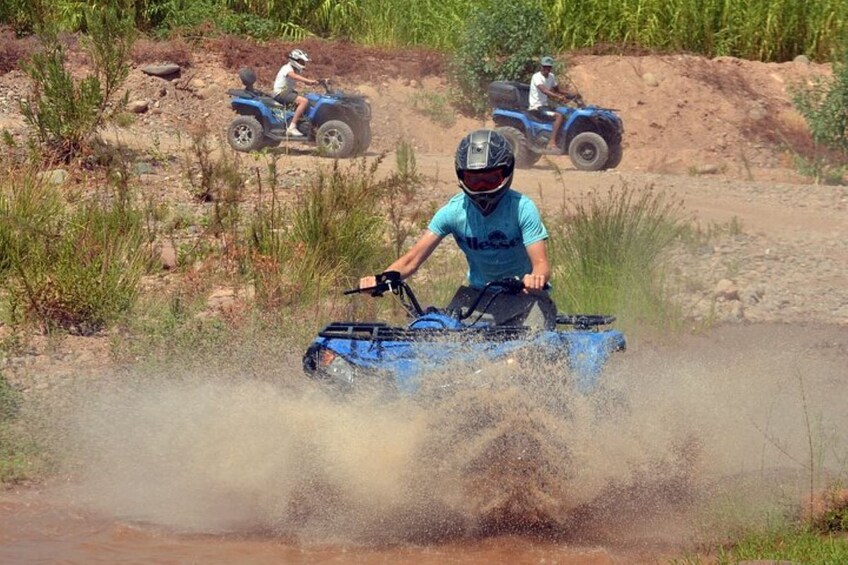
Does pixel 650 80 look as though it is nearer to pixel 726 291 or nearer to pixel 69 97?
pixel 69 97

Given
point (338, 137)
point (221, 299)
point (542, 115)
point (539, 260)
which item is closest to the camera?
point (539, 260)

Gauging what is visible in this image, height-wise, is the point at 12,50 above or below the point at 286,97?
above

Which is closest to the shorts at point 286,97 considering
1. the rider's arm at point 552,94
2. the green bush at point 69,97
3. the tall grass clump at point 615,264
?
the rider's arm at point 552,94

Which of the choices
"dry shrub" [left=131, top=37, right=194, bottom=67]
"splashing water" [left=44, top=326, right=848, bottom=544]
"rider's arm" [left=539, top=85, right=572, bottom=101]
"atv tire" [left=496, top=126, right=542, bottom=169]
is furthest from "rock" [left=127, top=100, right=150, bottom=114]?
"splashing water" [left=44, top=326, right=848, bottom=544]

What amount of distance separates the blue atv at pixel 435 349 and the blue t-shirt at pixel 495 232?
394mm

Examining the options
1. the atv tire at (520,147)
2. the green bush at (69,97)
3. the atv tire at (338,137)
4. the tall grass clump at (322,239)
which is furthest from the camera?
the atv tire at (520,147)

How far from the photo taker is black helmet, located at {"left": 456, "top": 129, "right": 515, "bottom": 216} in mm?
6844

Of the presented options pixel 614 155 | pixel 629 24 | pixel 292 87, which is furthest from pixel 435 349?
pixel 629 24

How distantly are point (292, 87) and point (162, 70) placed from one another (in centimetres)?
488

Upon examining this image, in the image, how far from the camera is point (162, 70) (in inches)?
985

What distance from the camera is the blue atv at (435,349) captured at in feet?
20.9

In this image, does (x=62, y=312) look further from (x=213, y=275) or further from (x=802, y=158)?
(x=802, y=158)

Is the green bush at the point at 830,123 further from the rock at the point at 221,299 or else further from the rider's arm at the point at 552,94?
the rock at the point at 221,299

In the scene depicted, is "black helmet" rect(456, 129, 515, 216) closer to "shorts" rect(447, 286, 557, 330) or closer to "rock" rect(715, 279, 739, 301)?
"shorts" rect(447, 286, 557, 330)
